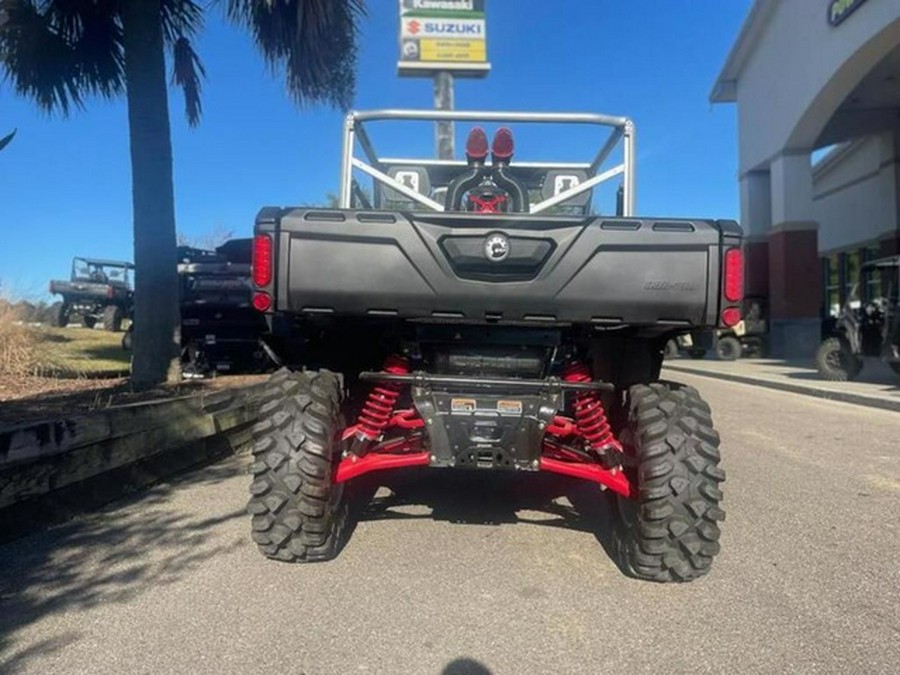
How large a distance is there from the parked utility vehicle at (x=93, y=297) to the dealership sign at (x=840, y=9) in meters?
20.0

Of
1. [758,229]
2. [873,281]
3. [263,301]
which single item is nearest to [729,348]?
[758,229]

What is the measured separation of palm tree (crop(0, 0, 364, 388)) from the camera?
29.4 feet

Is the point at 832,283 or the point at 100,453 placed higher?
the point at 832,283

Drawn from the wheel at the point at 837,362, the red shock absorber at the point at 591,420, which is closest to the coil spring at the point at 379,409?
the red shock absorber at the point at 591,420

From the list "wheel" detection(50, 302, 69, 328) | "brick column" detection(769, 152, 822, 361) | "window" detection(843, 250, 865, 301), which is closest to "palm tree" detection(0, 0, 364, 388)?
"brick column" detection(769, 152, 822, 361)

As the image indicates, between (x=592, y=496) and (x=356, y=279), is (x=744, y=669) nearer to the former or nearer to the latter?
(x=356, y=279)

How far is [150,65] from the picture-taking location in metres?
9.01

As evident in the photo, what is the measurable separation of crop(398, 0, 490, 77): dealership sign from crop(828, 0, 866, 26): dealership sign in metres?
7.93

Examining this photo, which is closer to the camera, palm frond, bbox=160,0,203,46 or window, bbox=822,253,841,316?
palm frond, bbox=160,0,203,46

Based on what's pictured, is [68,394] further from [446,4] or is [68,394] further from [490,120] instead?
[446,4]

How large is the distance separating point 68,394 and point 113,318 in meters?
15.7

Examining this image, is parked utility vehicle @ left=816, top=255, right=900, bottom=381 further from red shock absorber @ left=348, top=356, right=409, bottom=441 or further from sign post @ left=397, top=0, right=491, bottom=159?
red shock absorber @ left=348, top=356, right=409, bottom=441

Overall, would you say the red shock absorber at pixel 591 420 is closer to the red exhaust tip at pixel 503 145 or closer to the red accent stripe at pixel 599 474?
the red accent stripe at pixel 599 474

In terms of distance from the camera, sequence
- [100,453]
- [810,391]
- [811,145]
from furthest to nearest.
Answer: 1. [811,145]
2. [810,391]
3. [100,453]
